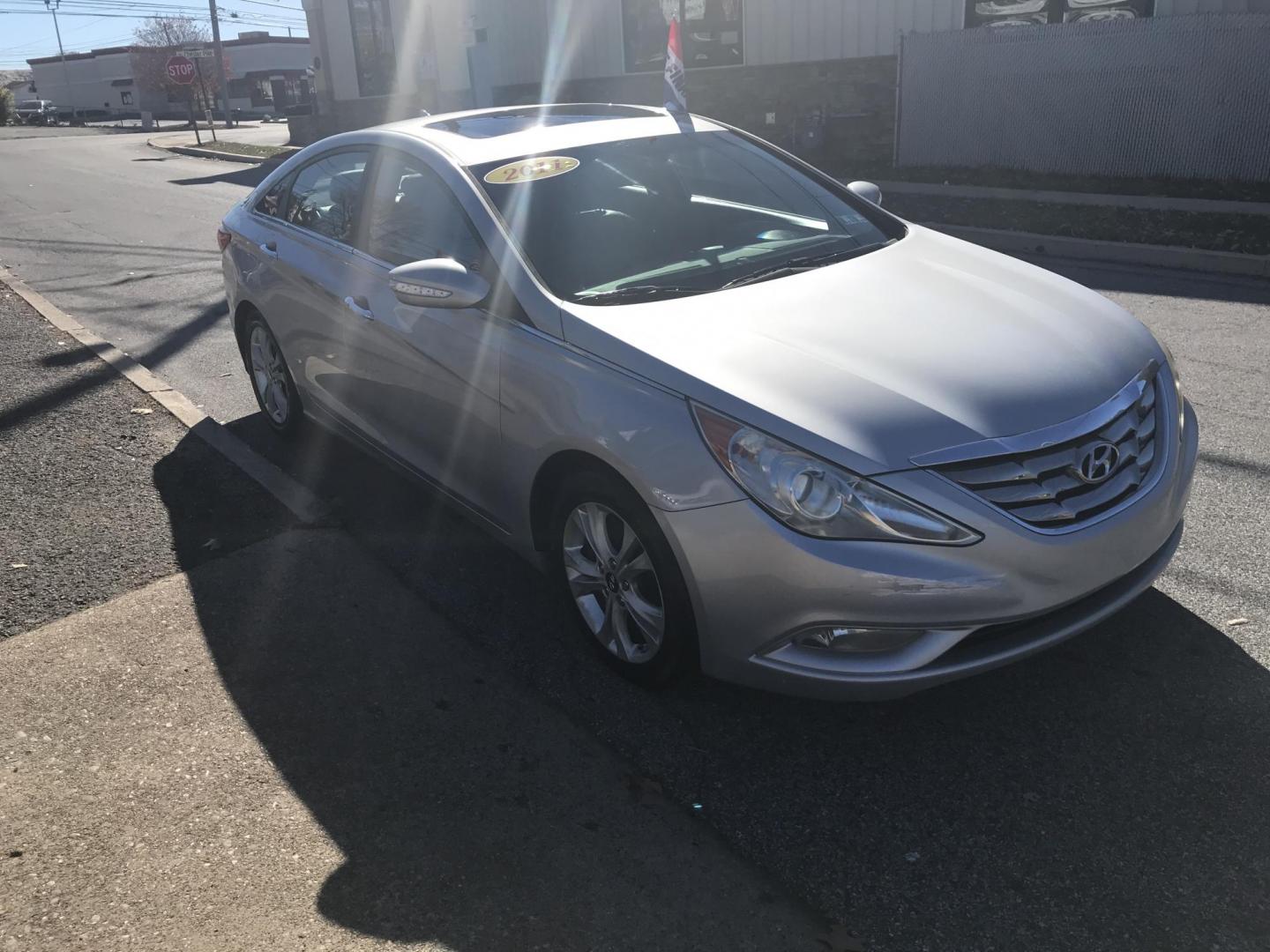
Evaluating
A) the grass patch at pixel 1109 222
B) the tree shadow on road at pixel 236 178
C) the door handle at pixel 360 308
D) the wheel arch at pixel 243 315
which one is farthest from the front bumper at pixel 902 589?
the tree shadow on road at pixel 236 178

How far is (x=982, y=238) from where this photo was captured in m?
10.9

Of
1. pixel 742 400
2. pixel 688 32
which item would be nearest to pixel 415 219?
pixel 742 400

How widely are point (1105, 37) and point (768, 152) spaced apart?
11.5m

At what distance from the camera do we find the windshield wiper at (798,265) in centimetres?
371

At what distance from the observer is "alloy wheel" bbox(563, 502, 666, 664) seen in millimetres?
3227

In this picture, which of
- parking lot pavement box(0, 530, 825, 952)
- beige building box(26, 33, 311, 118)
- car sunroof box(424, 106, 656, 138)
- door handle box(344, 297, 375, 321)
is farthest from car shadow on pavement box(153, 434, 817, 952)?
beige building box(26, 33, 311, 118)

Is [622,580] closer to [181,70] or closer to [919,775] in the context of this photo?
[919,775]

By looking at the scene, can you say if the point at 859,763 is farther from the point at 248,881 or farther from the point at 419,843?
the point at 248,881

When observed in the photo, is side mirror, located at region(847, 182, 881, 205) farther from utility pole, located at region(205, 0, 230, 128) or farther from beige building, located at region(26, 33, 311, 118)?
beige building, located at region(26, 33, 311, 118)

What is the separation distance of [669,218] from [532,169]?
1.75 ft

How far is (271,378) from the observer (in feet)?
18.6

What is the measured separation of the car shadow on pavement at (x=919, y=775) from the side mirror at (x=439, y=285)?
1137 mm

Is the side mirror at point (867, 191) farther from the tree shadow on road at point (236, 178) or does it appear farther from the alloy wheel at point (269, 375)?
the tree shadow on road at point (236, 178)

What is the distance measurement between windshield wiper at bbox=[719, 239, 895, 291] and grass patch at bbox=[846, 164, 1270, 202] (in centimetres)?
972
